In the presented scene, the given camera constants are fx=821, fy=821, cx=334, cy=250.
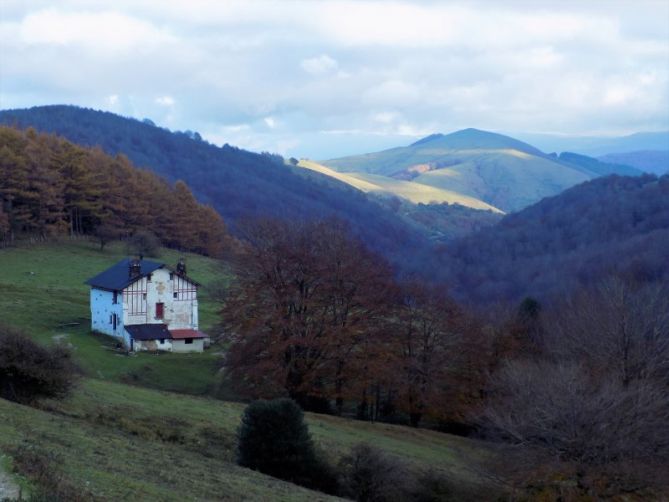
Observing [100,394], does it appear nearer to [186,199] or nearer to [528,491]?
[528,491]

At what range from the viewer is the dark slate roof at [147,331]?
165 ft

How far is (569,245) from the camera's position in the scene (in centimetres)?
15588

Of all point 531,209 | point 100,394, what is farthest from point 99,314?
point 531,209

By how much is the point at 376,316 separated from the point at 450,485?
17065 mm

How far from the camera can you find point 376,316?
142ft

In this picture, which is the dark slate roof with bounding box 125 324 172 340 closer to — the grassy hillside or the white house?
the white house

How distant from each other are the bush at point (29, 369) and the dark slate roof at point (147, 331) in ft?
82.9

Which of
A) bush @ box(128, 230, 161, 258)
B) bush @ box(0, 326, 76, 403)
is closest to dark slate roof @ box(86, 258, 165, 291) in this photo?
bush @ box(128, 230, 161, 258)

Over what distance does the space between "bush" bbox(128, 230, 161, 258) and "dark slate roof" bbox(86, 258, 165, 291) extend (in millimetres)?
23844

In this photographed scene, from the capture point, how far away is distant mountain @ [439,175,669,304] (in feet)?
375

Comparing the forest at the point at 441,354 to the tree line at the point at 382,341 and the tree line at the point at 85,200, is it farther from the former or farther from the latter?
the tree line at the point at 85,200

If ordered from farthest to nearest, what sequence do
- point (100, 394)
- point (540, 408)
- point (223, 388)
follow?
point (223, 388)
point (100, 394)
point (540, 408)

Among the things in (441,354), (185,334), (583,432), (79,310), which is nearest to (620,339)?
(441,354)

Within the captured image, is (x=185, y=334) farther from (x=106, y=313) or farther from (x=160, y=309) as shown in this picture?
(x=106, y=313)
